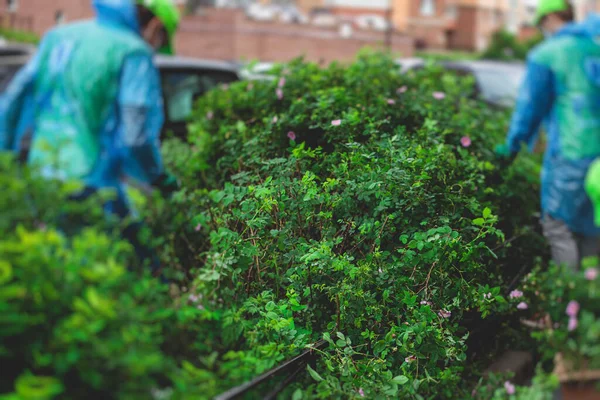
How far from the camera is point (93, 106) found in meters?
3.44

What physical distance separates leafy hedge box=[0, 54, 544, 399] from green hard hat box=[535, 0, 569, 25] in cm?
219

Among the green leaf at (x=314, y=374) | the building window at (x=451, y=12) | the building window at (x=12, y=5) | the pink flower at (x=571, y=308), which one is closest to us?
the green leaf at (x=314, y=374)

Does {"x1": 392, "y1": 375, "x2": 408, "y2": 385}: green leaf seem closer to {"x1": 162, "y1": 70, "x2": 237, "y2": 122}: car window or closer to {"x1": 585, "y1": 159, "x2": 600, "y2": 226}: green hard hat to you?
{"x1": 585, "y1": 159, "x2": 600, "y2": 226}: green hard hat

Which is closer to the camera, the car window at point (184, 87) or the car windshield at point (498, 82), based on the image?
the car window at point (184, 87)

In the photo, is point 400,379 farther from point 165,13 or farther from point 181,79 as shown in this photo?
point 181,79

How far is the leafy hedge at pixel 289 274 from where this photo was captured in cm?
140

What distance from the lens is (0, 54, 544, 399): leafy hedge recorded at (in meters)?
1.40

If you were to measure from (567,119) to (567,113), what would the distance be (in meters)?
0.03

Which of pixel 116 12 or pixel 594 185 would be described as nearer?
pixel 116 12

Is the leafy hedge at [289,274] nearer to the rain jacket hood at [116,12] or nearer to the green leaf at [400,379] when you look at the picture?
the green leaf at [400,379]

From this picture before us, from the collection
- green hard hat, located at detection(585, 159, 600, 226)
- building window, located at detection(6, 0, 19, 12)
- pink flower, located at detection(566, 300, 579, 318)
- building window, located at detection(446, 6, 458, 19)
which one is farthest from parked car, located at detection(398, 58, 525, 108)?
building window, located at detection(446, 6, 458, 19)

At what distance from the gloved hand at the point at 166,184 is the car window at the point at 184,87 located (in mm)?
2799

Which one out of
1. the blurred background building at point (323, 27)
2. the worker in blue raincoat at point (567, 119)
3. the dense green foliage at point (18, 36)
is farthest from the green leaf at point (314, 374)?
the blurred background building at point (323, 27)

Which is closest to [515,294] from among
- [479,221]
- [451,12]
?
[479,221]
